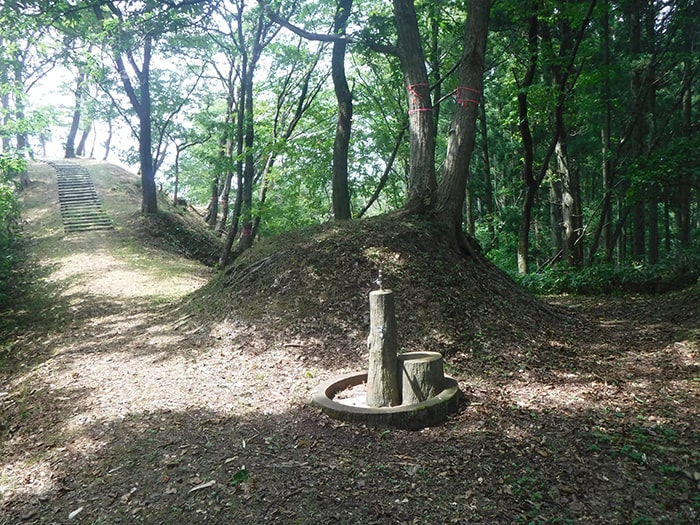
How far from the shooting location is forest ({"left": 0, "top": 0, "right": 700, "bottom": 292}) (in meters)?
7.83

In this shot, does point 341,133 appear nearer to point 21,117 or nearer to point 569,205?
point 569,205

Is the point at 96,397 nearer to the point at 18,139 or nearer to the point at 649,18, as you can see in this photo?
the point at 649,18

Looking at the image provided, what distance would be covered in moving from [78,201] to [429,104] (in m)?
17.5

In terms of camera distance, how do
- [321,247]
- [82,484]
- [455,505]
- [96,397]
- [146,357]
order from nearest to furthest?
[455,505], [82,484], [96,397], [146,357], [321,247]

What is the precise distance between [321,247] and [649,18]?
11294 mm

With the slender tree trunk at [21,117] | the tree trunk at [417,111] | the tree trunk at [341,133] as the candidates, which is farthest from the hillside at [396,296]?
the slender tree trunk at [21,117]

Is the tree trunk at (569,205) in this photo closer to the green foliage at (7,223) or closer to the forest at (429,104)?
the forest at (429,104)

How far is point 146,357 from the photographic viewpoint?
6.25m

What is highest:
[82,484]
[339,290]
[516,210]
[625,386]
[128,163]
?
[128,163]

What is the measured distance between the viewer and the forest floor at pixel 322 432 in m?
2.90

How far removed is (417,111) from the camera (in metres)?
7.20

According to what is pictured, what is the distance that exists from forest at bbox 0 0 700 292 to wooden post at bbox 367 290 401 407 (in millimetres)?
3459

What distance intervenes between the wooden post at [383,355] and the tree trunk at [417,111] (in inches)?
138

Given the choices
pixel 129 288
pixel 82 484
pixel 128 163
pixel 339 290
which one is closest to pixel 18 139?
pixel 128 163
